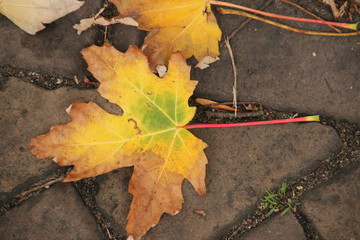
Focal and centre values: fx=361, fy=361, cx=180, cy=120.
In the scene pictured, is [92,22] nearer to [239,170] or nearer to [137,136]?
[137,136]

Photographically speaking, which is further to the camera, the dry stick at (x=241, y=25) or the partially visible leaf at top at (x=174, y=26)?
the dry stick at (x=241, y=25)

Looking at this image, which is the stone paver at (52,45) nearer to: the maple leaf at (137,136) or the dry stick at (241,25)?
the maple leaf at (137,136)

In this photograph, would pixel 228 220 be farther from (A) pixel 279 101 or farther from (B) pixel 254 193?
(A) pixel 279 101

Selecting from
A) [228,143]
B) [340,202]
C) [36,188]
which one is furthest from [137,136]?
[340,202]

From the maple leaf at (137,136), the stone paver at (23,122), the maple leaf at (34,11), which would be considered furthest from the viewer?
the stone paver at (23,122)

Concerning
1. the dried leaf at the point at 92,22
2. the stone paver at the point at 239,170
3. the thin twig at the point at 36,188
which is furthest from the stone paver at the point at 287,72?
the thin twig at the point at 36,188

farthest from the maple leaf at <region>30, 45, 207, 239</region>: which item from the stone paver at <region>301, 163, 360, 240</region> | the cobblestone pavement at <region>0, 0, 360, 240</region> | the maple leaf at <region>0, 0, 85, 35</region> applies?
the stone paver at <region>301, 163, 360, 240</region>

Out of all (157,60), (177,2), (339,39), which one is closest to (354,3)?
(339,39)
